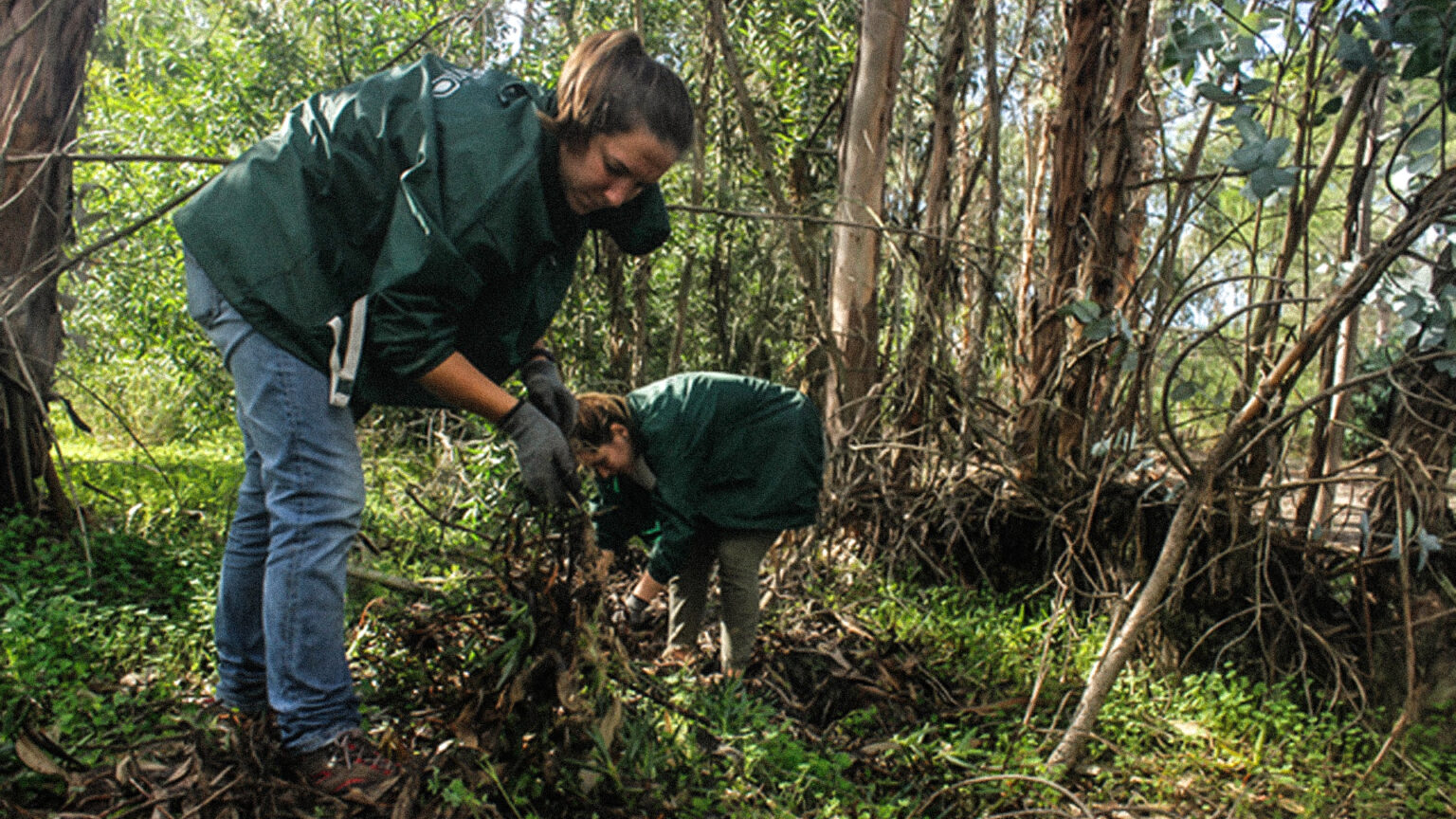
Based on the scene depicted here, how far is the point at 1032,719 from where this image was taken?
300cm

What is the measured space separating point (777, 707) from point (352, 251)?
2014 millimetres

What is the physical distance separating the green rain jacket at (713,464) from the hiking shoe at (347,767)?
4.64 feet

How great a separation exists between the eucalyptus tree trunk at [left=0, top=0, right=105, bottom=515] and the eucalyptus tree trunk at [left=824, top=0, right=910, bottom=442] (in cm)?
322

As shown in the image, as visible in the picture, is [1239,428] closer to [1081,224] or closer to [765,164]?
[1081,224]

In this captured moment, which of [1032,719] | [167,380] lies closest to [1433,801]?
[1032,719]

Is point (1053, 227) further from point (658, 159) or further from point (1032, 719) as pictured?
point (658, 159)

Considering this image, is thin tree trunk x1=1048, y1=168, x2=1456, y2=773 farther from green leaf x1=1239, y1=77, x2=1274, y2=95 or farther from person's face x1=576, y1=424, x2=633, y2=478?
person's face x1=576, y1=424, x2=633, y2=478

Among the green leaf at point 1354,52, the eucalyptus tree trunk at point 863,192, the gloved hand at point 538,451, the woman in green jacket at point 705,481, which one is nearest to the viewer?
the gloved hand at point 538,451

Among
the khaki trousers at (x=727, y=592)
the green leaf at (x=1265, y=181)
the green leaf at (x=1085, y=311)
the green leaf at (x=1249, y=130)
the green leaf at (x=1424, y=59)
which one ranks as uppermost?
the green leaf at (x=1424, y=59)

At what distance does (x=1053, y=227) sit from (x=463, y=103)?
2713 millimetres

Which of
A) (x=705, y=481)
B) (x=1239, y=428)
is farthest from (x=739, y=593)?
(x=1239, y=428)

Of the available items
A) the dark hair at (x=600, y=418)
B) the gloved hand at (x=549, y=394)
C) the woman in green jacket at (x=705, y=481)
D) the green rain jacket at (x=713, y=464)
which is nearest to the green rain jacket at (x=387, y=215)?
the gloved hand at (x=549, y=394)

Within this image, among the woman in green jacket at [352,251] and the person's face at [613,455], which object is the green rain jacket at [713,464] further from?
the woman in green jacket at [352,251]

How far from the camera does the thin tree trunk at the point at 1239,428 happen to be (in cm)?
214
